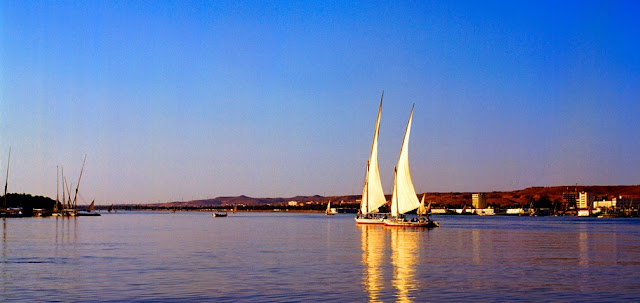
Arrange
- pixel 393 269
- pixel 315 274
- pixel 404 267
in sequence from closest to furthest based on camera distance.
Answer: pixel 315 274, pixel 393 269, pixel 404 267

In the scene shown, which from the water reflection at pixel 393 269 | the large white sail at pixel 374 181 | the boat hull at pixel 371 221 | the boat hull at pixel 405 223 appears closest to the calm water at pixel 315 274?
the water reflection at pixel 393 269

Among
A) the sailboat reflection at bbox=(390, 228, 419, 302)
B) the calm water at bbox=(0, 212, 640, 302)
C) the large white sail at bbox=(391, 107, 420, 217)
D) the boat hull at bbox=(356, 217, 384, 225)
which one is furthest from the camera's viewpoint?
the boat hull at bbox=(356, 217, 384, 225)

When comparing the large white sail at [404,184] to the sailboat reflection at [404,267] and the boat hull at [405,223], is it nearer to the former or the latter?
the boat hull at [405,223]

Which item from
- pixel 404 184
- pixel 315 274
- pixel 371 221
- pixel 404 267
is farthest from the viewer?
pixel 371 221

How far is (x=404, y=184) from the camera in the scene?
87188mm

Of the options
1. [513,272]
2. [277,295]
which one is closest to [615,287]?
[513,272]

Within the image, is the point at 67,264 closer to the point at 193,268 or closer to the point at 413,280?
the point at 193,268

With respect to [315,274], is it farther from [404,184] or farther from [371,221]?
[371,221]

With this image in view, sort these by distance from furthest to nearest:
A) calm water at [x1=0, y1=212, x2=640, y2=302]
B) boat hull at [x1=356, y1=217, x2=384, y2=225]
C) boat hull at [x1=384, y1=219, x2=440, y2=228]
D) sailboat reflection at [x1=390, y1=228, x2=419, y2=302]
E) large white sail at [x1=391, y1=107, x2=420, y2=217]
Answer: boat hull at [x1=356, y1=217, x2=384, y2=225], boat hull at [x1=384, y1=219, x2=440, y2=228], large white sail at [x1=391, y1=107, x2=420, y2=217], sailboat reflection at [x1=390, y1=228, x2=419, y2=302], calm water at [x1=0, y1=212, x2=640, y2=302]

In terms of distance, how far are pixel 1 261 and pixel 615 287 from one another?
2888 centimetres

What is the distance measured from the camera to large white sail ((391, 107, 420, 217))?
86.3 m

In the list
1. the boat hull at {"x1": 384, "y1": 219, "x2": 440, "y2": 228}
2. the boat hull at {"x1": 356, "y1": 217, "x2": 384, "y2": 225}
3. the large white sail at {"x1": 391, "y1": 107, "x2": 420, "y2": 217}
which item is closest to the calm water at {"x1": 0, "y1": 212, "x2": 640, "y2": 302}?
the large white sail at {"x1": 391, "y1": 107, "x2": 420, "y2": 217}

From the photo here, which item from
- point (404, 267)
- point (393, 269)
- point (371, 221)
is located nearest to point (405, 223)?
point (371, 221)

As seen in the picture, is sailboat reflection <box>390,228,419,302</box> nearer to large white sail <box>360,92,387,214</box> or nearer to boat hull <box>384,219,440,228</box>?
boat hull <box>384,219,440,228</box>
